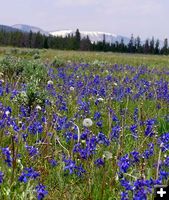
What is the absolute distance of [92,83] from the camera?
30.1 ft

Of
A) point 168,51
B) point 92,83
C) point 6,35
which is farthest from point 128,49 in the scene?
point 92,83

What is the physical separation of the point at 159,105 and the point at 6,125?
326cm

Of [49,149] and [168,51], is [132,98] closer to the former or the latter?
[49,149]

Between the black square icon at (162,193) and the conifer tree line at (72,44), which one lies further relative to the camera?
the conifer tree line at (72,44)

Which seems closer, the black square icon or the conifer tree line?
the black square icon

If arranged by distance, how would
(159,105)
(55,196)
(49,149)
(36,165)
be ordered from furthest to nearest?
(159,105)
(49,149)
(36,165)
(55,196)

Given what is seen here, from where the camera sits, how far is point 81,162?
3605 mm

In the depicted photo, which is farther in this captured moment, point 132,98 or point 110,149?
point 132,98

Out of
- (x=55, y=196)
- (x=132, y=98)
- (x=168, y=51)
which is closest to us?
(x=55, y=196)

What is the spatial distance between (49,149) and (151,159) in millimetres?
943

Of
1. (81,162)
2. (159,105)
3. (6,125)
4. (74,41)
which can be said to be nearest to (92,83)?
(159,105)

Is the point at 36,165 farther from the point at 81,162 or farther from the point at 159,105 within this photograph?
the point at 159,105

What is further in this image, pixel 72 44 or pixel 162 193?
pixel 72 44

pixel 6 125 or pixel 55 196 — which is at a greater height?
pixel 6 125
